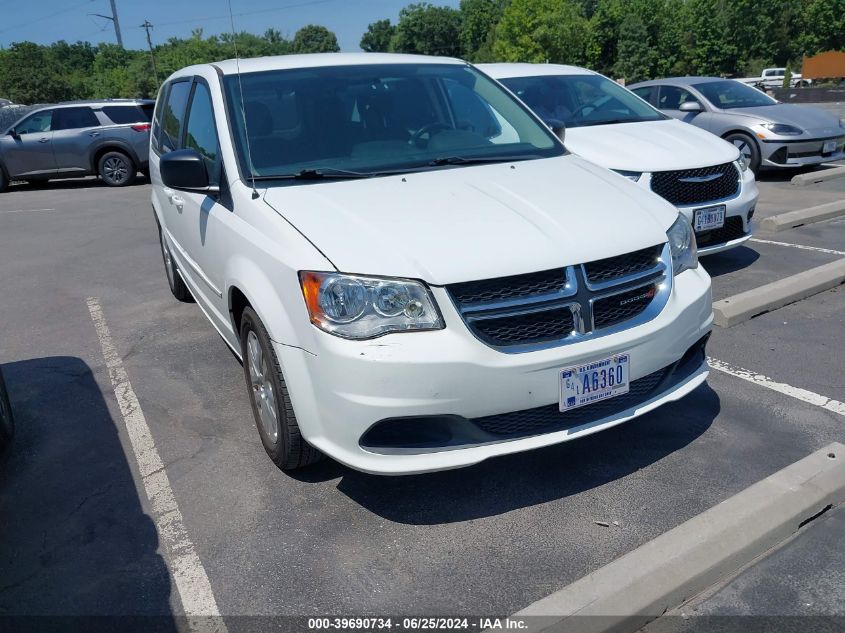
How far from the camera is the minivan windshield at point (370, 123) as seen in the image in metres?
3.74

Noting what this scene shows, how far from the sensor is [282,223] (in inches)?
123

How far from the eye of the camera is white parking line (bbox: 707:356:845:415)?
3.91 meters

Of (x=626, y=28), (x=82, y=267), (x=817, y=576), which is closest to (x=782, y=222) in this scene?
(x=817, y=576)

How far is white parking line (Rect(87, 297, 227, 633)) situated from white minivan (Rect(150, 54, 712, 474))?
1.77 ft

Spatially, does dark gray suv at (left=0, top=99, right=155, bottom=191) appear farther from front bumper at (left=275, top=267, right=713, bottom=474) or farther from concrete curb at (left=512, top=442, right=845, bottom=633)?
concrete curb at (left=512, top=442, right=845, bottom=633)

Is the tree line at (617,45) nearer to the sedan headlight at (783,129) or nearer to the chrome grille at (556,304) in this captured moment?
the sedan headlight at (783,129)

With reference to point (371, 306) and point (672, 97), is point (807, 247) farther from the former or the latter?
point (371, 306)

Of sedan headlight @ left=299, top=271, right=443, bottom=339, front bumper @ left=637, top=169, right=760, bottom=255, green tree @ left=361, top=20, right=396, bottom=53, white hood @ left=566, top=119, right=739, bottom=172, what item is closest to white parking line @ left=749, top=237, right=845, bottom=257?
front bumper @ left=637, top=169, right=760, bottom=255

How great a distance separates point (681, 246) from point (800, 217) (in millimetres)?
5427

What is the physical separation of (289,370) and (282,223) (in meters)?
0.63

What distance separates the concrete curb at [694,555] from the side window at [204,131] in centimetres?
265

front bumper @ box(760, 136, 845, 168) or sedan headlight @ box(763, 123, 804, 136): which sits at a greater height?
sedan headlight @ box(763, 123, 804, 136)

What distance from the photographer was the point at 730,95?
11.2 meters

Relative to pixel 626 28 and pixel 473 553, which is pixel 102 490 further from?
pixel 626 28
